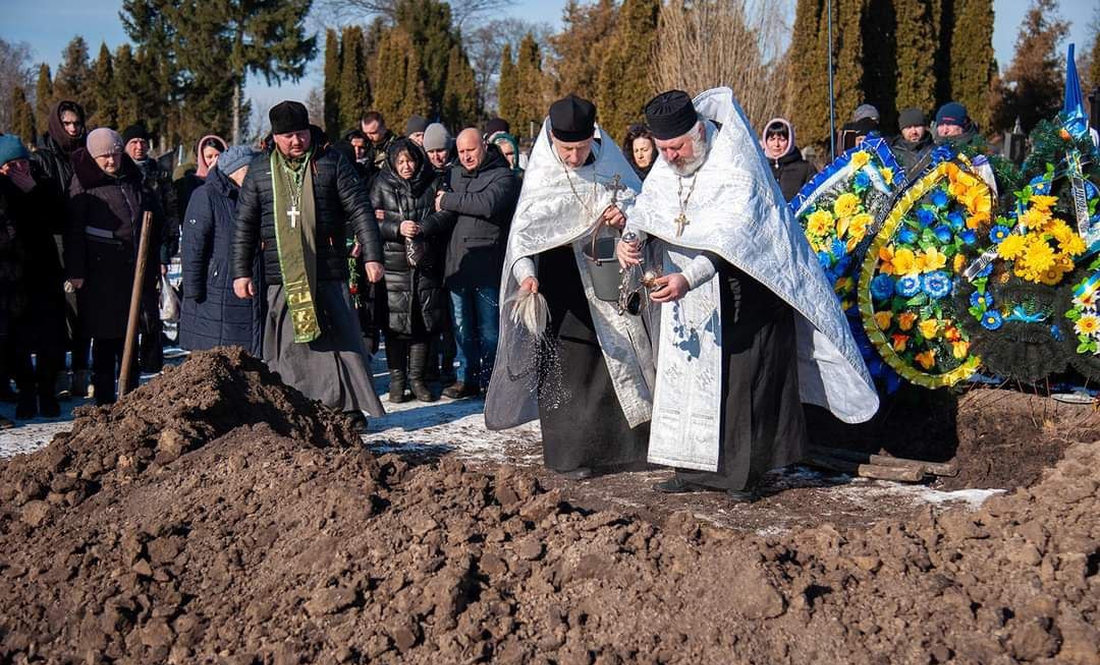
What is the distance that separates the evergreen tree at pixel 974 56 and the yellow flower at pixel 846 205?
74.2ft

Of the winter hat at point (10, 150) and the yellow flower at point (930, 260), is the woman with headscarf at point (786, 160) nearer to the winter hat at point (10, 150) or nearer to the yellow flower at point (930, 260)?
the yellow flower at point (930, 260)

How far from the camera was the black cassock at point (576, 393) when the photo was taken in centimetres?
612

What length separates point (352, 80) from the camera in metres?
42.3

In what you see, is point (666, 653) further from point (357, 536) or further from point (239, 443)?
point (239, 443)

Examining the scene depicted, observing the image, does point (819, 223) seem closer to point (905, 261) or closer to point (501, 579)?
point (905, 261)

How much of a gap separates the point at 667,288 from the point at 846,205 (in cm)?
239

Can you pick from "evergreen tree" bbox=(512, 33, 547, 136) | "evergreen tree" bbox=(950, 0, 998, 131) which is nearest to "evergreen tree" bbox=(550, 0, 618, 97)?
"evergreen tree" bbox=(512, 33, 547, 136)

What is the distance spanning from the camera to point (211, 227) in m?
7.61

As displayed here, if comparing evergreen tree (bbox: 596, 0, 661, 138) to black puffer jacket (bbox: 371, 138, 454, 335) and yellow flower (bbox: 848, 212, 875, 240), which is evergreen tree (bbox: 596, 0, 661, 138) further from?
yellow flower (bbox: 848, 212, 875, 240)

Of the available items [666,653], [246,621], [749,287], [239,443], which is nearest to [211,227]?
[239,443]

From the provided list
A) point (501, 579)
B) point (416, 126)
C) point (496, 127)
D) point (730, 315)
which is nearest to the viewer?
point (501, 579)

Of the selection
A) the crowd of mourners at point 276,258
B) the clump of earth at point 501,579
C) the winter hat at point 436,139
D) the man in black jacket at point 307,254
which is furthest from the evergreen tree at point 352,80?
the clump of earth at point 501,579

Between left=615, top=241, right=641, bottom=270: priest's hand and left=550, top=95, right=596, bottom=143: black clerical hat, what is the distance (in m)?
0.68

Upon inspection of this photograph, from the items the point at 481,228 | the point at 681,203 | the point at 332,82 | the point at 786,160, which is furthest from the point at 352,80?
the point at 681,203
